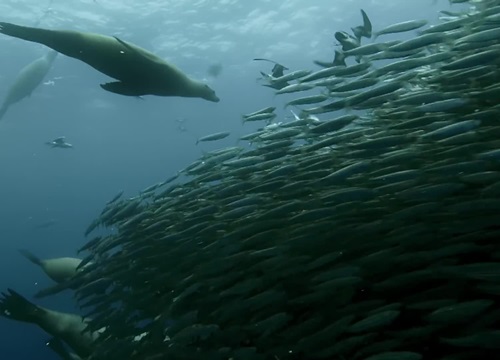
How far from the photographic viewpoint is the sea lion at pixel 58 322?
5.71m

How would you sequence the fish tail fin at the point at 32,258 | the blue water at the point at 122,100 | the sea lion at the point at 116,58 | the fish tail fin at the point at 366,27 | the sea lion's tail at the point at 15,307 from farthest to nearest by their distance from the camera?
1. the blue water at the point at 122,100
2. the fish tail fin at the point at 32,258
3. the fish tail fin at the point at 366,27
4. the sea lion's tail at the point at 15,307
5. the sea lion at the point at 116,58

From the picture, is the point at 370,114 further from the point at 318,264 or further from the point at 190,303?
the point at 190,303

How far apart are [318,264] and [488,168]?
155 cm

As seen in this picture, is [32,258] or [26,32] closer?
[26,32]

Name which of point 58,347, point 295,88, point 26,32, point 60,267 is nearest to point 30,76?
point 60,267

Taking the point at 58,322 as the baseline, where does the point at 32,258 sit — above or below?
above

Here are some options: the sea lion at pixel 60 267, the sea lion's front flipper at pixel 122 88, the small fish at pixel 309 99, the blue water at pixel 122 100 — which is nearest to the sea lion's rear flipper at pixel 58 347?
the sea lion at pixel 60 267

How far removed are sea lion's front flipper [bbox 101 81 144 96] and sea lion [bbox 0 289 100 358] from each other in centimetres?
281

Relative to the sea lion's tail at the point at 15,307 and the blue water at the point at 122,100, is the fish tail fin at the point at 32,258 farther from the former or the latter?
the blue water at the point at 122,100

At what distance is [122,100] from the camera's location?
135 ft

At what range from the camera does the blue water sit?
91.7 feet

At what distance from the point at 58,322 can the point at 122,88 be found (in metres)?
3.37

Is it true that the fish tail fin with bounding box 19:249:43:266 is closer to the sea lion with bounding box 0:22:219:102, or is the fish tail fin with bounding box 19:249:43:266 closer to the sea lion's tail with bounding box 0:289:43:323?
the sea lion's tail with bounding box 0:289:43:323

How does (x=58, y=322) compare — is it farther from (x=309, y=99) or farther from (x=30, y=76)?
(x=30, y=76)
